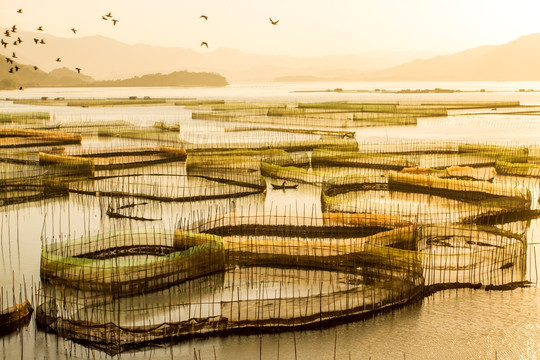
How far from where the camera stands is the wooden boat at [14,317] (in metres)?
8.95

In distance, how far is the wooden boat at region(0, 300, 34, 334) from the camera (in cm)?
895

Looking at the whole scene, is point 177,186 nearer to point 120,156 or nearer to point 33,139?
point 120,156

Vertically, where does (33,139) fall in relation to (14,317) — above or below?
above

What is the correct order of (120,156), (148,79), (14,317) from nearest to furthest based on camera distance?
(14,317)
(120,156)
(148,79)

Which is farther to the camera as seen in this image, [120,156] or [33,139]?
[33,139]

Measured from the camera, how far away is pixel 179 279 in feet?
34.6

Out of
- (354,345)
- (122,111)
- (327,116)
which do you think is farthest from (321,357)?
(122,111)

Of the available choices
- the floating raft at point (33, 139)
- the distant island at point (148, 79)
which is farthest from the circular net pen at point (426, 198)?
the distant island at point (148, 79)

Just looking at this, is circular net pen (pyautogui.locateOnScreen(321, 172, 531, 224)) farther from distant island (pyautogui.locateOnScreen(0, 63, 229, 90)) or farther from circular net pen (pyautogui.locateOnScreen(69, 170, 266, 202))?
distant island (pyautogui.locateOnScreen(0, 63, 229, 90))

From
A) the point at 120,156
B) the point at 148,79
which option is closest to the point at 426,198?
the point at 120,156

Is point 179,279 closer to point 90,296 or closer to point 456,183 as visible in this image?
point 90,296

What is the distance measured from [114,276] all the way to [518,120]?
36.0 m

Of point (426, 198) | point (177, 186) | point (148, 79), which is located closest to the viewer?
point (426, 198)

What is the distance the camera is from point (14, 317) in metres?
9.02
